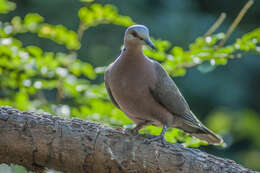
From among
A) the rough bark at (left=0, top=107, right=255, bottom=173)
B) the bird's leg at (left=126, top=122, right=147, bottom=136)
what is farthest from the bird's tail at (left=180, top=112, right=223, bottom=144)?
the rough bark at (left=0, top=107, right=255, bottom=173)

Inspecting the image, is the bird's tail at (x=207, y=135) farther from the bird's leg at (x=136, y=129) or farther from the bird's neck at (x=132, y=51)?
the bird's neck at (x=132, y=51)

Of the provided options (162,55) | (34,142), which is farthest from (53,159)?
(162,55)

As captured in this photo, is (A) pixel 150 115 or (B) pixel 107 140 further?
(A) pixel 150 115

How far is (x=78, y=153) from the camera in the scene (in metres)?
2.44

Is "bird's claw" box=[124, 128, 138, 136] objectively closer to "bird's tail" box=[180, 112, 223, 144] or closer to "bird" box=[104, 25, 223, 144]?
"bird" box=[104, 25, 223, 144]

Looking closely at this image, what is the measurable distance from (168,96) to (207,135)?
0.48 m

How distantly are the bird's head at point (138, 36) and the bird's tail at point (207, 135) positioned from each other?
2.71 feet

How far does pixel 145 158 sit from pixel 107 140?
0.83 feet

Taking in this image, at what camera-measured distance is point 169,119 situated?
298cm

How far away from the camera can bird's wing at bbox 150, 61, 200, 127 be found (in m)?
2.88

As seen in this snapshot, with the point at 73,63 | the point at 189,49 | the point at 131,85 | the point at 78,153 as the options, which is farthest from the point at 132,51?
the point at 189,49

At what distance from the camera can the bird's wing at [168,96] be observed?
9.45 ft

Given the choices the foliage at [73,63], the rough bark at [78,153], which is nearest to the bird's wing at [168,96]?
the foliage at [73,63]

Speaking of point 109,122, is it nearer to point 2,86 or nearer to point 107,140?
point 107,140
